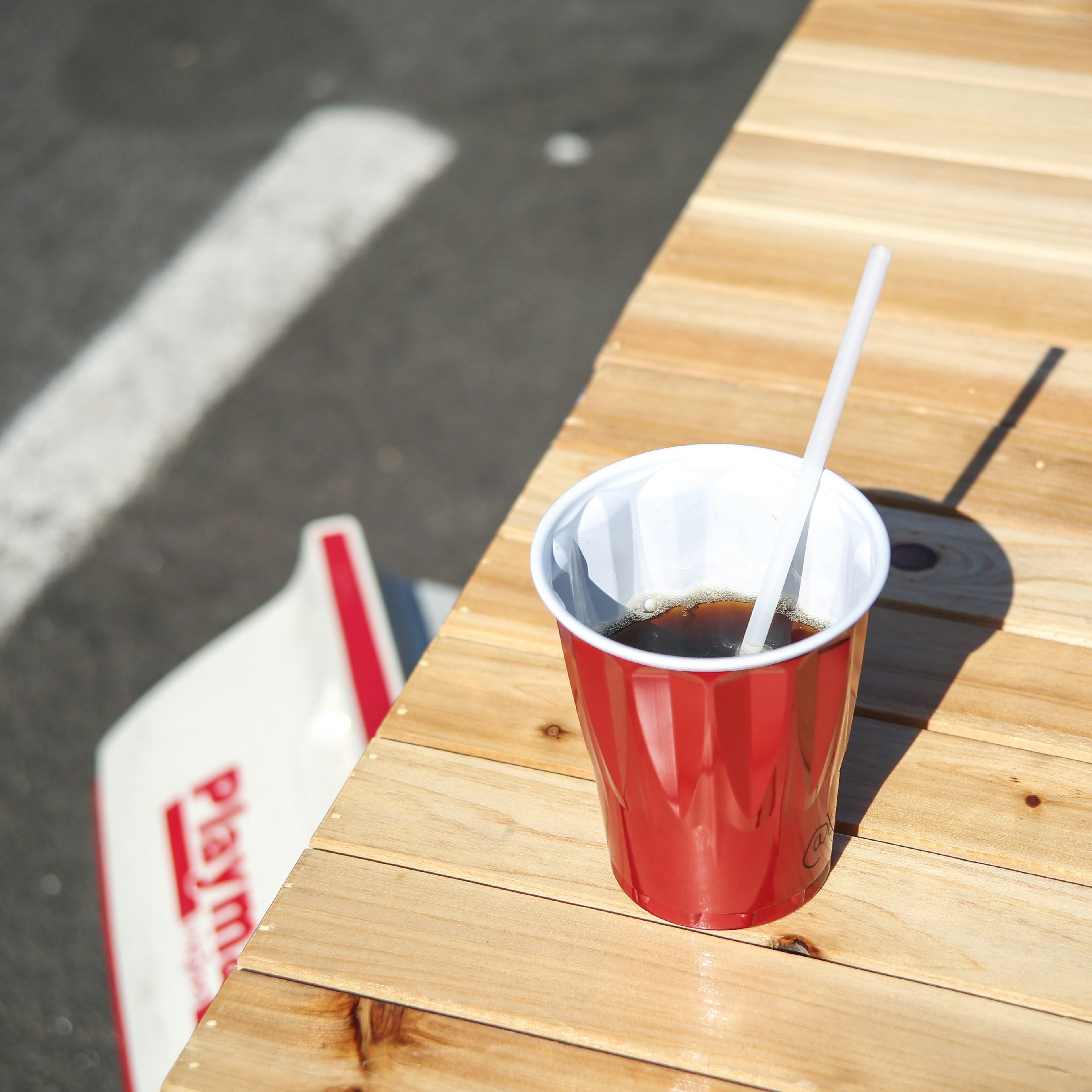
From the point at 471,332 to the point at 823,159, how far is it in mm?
1756

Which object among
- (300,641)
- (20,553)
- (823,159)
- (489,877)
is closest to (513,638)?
(489,877)

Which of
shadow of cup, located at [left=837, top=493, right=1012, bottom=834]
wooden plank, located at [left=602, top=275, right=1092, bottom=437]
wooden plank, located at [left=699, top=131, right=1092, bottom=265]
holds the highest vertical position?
wooden plank, located at [left=699, top=131, right=1092, bottom=265]

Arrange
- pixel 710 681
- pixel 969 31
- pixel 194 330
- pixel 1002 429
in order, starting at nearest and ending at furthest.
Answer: pixel 710 681 → pixel 1002 429 → pixel 969 31 → pixel 194 330

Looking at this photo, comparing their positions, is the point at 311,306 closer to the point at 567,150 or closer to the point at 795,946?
the point at 567,150

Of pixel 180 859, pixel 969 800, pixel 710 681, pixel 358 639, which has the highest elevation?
pixel 710 681

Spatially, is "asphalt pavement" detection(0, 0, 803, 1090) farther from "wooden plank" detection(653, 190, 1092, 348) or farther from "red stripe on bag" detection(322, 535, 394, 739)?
"wooden plank" detection(653, 190, 1092, 348)

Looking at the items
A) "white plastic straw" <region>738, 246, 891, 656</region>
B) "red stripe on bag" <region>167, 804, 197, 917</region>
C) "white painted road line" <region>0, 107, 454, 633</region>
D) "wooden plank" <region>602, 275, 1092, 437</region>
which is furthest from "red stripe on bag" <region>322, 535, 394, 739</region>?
"white painted road line" <region>0, 107, 454, 633</region>

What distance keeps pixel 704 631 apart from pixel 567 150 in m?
3.33

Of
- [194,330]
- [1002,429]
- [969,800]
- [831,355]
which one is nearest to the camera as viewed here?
[969,800]

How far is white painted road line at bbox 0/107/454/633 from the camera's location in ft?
9.30

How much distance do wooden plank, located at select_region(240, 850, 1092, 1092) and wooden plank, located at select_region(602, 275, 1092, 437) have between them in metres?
0.65

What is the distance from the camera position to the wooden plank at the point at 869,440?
1.09 m

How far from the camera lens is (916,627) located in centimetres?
100

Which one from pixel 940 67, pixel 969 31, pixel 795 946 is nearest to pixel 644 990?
pixel 795 946
